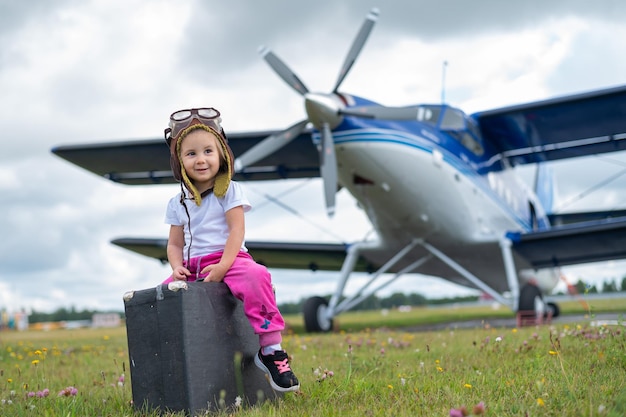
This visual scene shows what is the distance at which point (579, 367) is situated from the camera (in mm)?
3402

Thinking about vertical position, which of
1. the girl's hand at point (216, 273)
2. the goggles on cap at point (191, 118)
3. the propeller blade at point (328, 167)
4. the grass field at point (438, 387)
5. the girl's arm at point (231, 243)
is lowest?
the grass field at point (438, 387)

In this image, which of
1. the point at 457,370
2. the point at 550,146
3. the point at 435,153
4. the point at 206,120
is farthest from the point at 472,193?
the point at 206,120

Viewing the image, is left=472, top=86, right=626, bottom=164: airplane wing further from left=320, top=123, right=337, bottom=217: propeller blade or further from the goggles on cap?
the goggles on cap

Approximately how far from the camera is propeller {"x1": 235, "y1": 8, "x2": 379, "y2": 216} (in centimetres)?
1037

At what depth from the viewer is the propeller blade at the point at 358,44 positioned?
35.3 ft

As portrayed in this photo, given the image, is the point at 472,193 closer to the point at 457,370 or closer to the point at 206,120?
the point at 457,370

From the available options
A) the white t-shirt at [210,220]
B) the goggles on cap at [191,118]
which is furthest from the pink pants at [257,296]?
the goggles on cap at [191,118]

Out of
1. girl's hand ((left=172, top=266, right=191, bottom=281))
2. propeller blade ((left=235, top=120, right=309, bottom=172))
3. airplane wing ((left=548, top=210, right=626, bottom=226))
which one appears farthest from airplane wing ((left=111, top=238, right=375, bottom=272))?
girl's hand ((left=172, top=266, right=191, bottom=281))

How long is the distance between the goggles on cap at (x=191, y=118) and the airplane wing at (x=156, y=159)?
9.93 m

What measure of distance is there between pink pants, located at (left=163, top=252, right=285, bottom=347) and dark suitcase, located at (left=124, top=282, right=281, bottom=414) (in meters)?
0.07

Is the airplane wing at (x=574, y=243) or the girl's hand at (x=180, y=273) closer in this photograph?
the girl's hand at (x=180, y=273)

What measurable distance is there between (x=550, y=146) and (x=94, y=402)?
12653 millimetres

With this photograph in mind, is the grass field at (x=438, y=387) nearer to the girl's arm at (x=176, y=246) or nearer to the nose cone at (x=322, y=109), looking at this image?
the girl's arm at (x=176, y=246)

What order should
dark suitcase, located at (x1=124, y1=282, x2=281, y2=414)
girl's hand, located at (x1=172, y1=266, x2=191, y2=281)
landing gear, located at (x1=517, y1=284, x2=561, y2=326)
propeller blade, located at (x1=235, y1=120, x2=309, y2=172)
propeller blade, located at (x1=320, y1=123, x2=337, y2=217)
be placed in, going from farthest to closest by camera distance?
1. landing gear, located at (x1=517, y1=284, x2=561, y2=326)
2. propeller blade, located at (x1=235, y1=120, x2=309, y2=172)
3. propeller blade, located at (x1=320, y1=123, x2=337, y2=217)
4. girl's hand, located at (x1=172, y1=266, x2=191, y2=281)
5. dark suitcase, located at (x1=124, y1=282, x2=281, y2=414)
